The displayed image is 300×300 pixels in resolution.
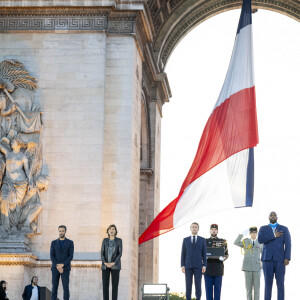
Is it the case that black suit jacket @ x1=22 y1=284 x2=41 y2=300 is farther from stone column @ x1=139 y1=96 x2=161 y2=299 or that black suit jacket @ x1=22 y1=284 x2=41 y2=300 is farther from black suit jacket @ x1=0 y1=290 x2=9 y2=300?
stone column @ x1=139 y1=96 x2=161 y2=299

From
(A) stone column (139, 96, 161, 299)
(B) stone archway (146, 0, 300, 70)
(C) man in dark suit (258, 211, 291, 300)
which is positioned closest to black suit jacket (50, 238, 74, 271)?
(C) man in dark suit (258, 211, 291, 300)

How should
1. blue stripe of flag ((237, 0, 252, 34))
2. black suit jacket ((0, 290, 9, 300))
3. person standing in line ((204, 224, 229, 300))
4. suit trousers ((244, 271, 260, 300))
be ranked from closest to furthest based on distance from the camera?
person standing in line ((204, 224, 229, 300))
suit trousers ((244, 271, 260, 300))
black suit jacket ((0, 290, 9, 300))
blue stripe of flag ((237, 0, 252, 34))

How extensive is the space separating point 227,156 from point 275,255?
3772mm

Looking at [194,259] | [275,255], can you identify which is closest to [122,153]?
[194,259]

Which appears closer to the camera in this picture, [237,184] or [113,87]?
[237,184]

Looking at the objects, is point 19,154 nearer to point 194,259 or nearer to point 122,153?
point 122,153

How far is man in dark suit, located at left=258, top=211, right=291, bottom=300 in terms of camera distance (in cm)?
2205

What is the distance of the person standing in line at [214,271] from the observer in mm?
23000

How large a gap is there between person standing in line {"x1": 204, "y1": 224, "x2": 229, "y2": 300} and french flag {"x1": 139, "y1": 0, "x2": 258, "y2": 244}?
91 centimetres

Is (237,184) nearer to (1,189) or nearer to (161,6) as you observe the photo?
(1,189)

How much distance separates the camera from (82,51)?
30.6m

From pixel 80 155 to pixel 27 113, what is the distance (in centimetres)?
248

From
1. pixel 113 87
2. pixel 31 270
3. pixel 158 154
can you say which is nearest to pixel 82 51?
pixel 113 87

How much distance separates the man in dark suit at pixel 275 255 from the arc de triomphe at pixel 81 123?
810 centimetres
